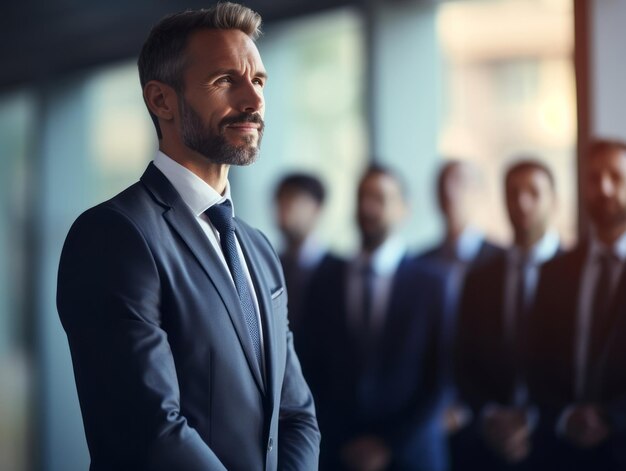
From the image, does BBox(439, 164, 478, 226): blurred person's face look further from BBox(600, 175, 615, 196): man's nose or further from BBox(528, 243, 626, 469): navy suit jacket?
BBox(600, 175, 615, 196): man's nose

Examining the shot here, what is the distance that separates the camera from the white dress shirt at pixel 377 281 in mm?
3707

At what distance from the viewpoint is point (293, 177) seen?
4.28 meters

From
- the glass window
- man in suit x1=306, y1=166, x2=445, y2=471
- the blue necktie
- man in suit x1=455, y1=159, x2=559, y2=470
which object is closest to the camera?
the blue necktie

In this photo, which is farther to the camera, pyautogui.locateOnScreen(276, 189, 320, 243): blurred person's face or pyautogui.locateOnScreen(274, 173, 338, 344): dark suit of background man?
pyautogui.locateOnScreen(276, 189, 320, 243): blurred person's face

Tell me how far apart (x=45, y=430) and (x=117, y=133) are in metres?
2.03

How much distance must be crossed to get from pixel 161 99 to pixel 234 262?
24 centimetres

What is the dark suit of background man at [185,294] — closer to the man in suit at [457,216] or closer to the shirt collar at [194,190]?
the shirt collar at [194,190]

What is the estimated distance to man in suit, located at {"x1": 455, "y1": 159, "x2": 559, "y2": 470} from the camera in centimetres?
329

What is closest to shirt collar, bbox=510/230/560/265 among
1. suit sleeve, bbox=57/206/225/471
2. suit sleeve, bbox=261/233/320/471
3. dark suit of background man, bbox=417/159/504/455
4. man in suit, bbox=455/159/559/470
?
man in suit, bbox=455/159/559/470

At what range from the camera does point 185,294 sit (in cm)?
126

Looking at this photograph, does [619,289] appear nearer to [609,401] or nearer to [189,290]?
[609,401]

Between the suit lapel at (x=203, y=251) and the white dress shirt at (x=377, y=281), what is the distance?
93.5 inches

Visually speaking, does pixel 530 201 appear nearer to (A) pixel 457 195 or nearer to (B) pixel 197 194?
(A) pixel 457 195

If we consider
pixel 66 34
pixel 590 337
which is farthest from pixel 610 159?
pixel 66 34
